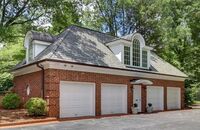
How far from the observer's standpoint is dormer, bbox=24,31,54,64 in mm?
19391

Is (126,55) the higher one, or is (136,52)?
(136,52)

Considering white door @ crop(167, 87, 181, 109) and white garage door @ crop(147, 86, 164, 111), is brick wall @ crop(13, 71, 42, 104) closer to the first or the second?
white garage door @ crop(147, 86, 164, 111)

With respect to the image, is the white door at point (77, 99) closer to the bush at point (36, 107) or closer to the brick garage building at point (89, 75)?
the brick garage building at point (89, 75)

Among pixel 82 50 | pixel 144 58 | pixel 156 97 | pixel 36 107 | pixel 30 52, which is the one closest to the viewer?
pixel 36 107

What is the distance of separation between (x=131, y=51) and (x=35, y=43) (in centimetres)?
750

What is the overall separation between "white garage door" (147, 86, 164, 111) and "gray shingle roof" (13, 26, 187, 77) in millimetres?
1484

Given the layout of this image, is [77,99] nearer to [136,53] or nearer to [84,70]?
[84,70]

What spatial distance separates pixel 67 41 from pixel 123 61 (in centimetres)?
467

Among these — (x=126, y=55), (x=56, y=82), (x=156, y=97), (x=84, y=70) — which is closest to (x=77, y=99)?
(x=84, y=70)

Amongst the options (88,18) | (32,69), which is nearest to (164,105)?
(32,69)

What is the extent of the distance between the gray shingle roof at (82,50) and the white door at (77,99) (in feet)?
5.02

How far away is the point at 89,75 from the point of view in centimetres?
1825

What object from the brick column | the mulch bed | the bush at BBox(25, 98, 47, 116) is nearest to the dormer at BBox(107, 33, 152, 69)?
the brick column

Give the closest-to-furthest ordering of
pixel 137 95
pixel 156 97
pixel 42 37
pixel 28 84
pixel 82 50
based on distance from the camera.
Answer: pixel 82 50, pixel 42 37, pixel 28 84, pixel 137 95, pixel 156 97
